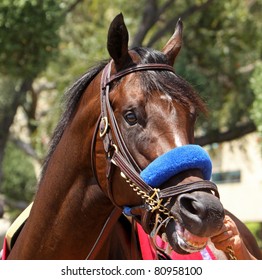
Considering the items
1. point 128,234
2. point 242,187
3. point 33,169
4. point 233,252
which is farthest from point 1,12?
point 242,187

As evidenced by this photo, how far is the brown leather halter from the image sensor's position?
7.41 feet

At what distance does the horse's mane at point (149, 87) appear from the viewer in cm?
246

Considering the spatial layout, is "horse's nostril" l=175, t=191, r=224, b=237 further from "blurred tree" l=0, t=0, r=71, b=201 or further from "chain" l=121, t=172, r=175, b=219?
"blurred tree" l=0, t=0, r=71, b=201

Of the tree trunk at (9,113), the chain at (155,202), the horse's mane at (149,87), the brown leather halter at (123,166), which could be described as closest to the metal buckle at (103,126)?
the brown leather halter at (123,166)

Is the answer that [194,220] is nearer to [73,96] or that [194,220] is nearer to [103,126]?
[103,126]

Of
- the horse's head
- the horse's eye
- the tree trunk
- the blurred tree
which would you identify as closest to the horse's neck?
the horse's head

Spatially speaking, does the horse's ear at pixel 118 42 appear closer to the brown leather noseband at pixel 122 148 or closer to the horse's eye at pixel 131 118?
the brown leather noseband at pixel 122 148

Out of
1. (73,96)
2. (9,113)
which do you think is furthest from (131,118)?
(9,113)

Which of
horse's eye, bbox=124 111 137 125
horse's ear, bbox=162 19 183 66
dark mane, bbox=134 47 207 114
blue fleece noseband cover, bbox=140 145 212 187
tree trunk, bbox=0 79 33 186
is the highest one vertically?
horse's ear, bbox=162 19 183 66

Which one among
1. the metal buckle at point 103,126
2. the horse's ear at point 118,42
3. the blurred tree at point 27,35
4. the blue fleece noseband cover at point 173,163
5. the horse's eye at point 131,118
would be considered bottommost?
the blurred tree at point 27,35

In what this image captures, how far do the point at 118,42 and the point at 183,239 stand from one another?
0.90 m
